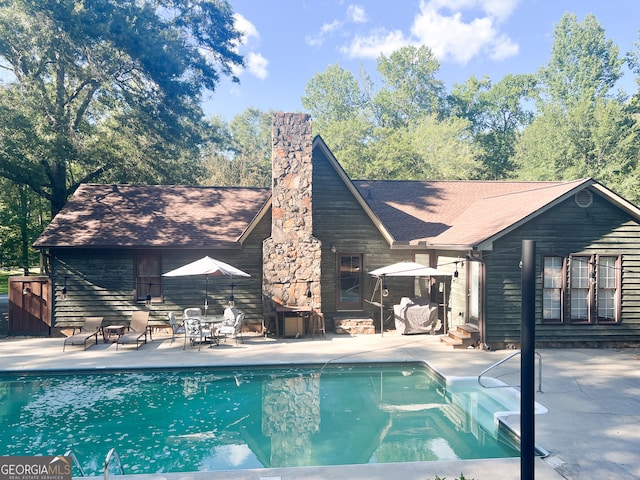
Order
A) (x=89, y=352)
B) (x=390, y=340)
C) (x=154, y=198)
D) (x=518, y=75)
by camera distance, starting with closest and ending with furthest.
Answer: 1. (x=89, y=352)
2. (x=390, y=340)
3. (x=154, y=198)
4. (x=518, y=75)

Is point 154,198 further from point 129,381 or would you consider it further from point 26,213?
point 26,213

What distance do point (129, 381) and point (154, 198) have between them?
8.26 metres

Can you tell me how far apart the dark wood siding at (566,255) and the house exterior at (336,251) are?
27 mm

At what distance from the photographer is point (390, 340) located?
12984 mm

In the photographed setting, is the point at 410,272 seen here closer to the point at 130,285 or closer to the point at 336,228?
the point at 336,228

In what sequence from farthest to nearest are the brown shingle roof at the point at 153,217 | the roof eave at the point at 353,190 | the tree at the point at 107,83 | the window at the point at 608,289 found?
the tree at the point at 107,83 → the roof eave at the point at 353,190 → the brown shingle roof at the point at 153,217 → the window at the point at 608,289

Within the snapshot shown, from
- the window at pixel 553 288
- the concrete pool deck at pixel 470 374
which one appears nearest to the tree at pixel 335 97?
the window at pixel 553 288

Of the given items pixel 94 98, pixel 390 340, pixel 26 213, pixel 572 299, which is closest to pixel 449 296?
pixel 390 340

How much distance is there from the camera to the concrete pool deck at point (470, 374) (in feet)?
17.5

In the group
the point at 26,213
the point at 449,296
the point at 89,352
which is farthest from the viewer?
the point at 26,213

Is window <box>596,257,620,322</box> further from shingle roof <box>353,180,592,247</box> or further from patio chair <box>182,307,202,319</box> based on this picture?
patio chair <box>182,307,202,319</box>

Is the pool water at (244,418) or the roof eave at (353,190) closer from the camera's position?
the pool water at (244,418)

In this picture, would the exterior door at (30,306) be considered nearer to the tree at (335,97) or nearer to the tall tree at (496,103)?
the tree at (335,97)
